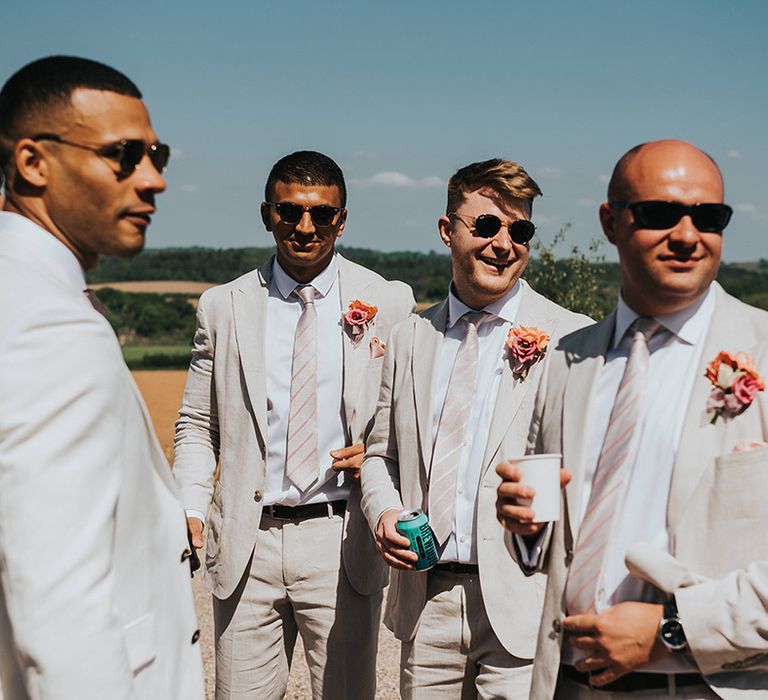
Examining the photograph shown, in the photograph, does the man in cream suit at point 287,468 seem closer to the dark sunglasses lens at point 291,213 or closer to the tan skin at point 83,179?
the dark sunglasses lens at point 291,213

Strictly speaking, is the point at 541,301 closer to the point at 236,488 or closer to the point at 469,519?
the point at 469,519

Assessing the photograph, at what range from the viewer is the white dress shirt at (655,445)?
108 inches

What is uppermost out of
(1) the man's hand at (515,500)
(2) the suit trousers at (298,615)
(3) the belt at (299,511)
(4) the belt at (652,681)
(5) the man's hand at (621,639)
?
(1) the man's hand at (515,500)

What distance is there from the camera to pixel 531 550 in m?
3.00

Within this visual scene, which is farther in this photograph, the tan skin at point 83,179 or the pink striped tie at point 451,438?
the pink striped tie at point 451,438

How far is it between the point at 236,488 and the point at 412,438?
107 centimetres

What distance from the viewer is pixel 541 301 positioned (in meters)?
4.54

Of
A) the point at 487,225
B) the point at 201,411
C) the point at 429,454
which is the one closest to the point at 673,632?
the point at 429,454

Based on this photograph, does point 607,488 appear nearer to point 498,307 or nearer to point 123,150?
point 123,150

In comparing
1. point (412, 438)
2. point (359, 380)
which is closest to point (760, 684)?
point (412, 438)

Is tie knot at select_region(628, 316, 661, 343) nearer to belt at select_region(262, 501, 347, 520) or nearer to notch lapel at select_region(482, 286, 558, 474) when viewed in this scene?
notch lapel at select_region(482, 286, 558, 474)

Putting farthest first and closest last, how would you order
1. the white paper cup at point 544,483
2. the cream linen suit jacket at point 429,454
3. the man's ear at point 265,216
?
the man's ear at point 265,216
the cream linen suit jacket at point 429,454
the white paper cup at point 544,483

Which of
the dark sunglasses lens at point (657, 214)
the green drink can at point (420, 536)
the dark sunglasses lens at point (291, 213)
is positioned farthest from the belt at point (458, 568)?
the dark sunglasses lens at point (291, 213)

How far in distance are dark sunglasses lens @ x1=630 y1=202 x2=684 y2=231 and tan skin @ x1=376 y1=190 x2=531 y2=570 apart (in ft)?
5.26
